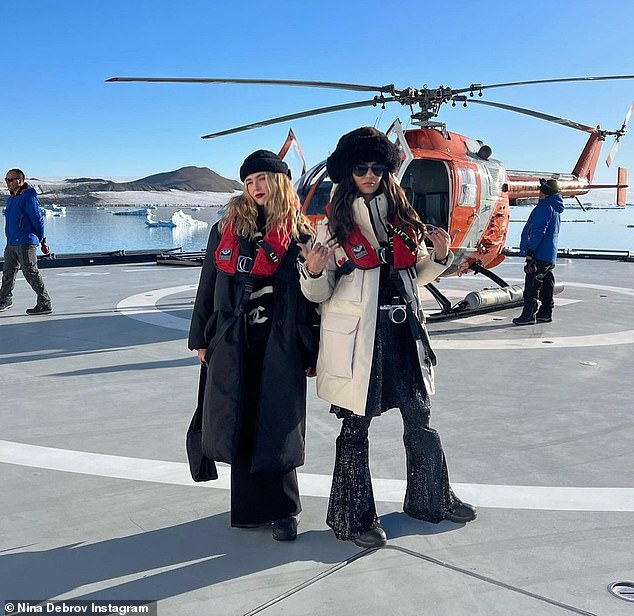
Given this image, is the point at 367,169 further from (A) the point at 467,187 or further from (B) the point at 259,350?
(A) the point at 467,187

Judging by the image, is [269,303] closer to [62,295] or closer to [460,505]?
[460,505]

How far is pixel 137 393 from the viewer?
4.56 meters

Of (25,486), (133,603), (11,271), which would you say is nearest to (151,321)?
(11,271)

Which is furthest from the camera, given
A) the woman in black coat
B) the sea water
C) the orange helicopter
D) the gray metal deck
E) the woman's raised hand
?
the sea water

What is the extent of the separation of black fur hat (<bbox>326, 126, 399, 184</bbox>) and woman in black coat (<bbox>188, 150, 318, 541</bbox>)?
236 millimetres

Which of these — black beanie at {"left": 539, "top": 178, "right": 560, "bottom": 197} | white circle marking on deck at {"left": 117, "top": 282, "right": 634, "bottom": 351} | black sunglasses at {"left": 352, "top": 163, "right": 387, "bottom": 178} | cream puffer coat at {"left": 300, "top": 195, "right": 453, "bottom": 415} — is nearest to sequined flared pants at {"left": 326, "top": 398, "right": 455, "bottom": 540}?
cream puffer coat at {"left": 300, "top": 195, "right": 453, "bottom": 415}

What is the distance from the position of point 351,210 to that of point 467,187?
5.16 m

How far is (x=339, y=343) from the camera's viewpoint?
8.43ft

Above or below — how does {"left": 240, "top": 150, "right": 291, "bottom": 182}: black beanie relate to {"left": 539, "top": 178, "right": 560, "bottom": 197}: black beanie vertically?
below

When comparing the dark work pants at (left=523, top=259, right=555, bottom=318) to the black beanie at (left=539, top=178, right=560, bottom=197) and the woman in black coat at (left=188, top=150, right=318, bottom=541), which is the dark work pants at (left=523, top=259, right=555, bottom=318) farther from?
the woman in black coat at (left=188, top=150, right=318, bottom=541)

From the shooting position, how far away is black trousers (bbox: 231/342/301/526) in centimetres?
264

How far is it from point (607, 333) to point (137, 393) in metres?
4.78

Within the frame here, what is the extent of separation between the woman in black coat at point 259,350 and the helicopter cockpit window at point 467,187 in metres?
5.01

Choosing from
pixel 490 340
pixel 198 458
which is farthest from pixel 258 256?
pixel 490 340
